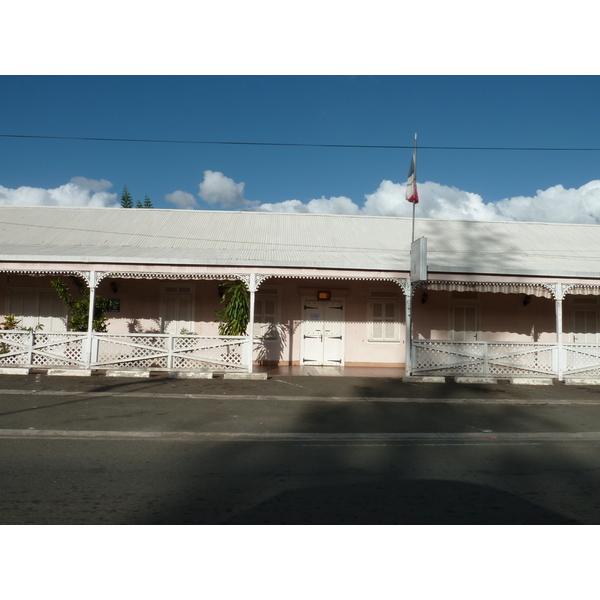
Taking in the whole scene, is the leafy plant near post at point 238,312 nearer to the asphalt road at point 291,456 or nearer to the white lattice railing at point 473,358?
the asphalt road at point 291,456

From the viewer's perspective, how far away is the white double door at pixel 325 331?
16.6 metres

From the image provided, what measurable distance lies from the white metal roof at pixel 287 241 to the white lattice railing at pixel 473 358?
206 centimetres

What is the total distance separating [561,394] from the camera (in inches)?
482

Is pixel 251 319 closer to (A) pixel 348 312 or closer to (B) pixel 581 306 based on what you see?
(A) pixel 348 312

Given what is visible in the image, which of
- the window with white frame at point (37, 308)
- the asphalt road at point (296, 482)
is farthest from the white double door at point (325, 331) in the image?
the asphalt road at point (296, 482)

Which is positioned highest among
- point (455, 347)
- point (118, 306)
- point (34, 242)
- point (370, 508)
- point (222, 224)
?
point (222, 224)

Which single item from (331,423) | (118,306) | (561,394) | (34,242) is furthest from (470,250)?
(34,242)

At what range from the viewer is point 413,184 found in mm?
14547

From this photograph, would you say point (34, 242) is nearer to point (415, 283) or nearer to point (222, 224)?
point (222, 224)

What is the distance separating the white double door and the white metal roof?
1822mm

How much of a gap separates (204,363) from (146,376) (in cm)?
161

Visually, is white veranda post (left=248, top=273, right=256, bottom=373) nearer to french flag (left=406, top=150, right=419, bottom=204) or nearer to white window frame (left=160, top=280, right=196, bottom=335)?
white window frame (left=160, top=280, right=196, bottom=335)

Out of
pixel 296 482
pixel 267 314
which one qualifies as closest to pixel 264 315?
pixel 267 314

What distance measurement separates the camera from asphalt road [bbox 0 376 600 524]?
458cm
